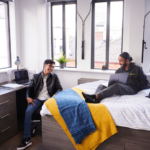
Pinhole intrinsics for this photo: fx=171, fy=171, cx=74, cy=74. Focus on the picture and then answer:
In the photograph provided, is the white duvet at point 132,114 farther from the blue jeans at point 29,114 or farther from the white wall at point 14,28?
the white wall at point 14,28

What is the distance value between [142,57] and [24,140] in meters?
2.33

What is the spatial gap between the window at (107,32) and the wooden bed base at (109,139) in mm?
1849

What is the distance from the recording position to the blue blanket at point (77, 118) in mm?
1814

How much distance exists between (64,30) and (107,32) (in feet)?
3.04

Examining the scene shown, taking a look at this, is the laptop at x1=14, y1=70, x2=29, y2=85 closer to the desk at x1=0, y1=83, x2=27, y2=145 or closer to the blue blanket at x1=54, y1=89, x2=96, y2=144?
the desk at x1=0, y1=83, x2=27, y2=145

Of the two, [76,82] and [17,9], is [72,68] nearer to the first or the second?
[76,82]

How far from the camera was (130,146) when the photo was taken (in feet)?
5.97

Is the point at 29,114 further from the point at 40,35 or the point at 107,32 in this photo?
the point at 107,32

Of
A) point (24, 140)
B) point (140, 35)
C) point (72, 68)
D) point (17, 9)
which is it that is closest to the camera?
point (24, 140)

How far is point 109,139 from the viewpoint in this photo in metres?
1.86

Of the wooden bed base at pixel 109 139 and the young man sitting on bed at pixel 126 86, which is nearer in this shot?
the wooden bed base at pixel 109 139

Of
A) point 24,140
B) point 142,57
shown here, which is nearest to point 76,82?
point 142,57

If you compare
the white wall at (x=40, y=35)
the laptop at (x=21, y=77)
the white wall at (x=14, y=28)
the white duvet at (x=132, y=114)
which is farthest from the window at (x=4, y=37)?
the white duvet at (x=132, y=114)

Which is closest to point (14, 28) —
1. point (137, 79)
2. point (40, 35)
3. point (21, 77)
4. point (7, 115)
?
point (40, 35)
